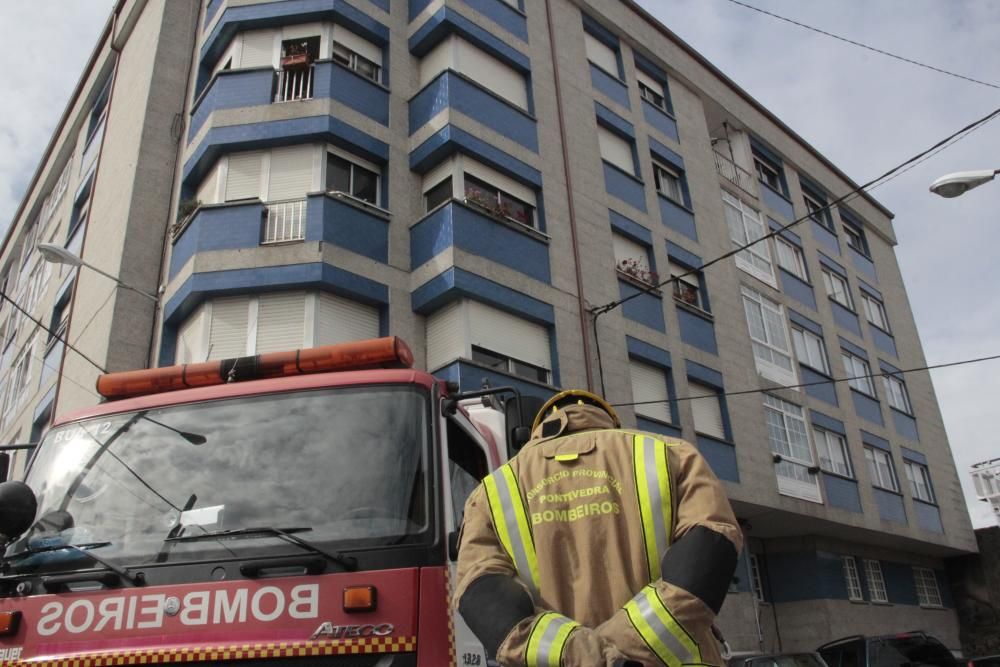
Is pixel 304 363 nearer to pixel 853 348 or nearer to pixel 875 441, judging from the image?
pixel 875 441

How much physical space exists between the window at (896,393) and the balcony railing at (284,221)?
19385 millimetres

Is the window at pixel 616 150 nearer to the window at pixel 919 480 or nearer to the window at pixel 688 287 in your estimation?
the window at pixel 688 287

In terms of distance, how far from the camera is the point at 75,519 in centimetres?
391

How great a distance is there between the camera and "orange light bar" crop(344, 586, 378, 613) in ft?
10.8

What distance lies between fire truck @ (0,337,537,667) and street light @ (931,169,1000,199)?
9041mm

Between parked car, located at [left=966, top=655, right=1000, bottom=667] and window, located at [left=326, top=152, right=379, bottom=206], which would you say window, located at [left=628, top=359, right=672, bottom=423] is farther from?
parked car, located at [left=966, top=655, right=1000, bottom=667]

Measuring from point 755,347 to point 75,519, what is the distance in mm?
Answer: 18138

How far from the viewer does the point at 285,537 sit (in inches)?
139

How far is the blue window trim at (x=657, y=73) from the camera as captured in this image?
21.4m

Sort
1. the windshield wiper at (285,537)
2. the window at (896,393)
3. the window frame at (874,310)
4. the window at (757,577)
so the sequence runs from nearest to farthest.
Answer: the windshield wiper at (285,537), the window at (757,577), the window at (896,393), the window frame at (874,310)

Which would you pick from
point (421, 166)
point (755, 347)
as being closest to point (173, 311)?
point (421, 166)

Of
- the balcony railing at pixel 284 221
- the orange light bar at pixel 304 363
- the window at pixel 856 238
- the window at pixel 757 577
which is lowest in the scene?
the orange light bar at pixel 304 363

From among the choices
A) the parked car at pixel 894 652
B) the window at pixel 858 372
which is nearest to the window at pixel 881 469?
the window at pixel 858 372

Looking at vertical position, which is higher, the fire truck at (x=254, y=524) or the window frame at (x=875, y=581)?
the window frame at (x=875, y=581)
